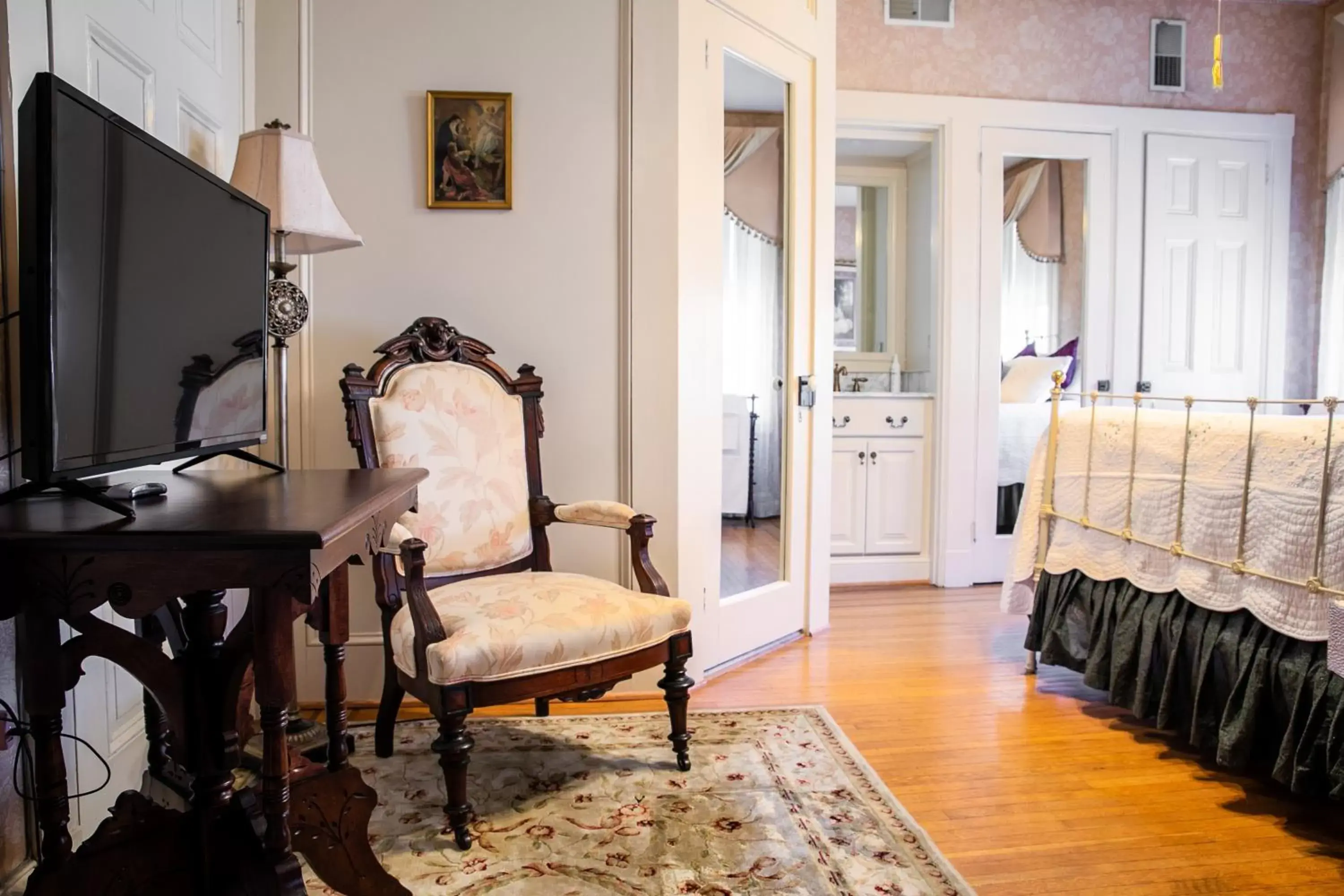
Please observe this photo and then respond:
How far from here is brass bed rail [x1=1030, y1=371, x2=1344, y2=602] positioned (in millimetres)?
1989

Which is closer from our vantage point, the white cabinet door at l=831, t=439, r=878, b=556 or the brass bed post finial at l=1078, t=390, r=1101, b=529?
the brass bed post finial at l=1078, t=390, r=1101, b=529

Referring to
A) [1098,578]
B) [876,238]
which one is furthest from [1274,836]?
[876,238]

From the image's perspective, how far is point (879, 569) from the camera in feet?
14.1

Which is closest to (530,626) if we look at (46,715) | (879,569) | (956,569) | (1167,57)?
(46,715)

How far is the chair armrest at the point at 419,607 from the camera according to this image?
1.88 m

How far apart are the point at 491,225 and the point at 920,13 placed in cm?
266

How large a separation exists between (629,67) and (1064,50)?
106 inches

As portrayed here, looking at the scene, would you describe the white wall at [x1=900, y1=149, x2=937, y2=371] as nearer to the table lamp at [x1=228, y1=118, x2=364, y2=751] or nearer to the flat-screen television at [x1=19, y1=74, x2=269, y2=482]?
the table lamp at [x1=228, y1=118, x2=364, y2=751]

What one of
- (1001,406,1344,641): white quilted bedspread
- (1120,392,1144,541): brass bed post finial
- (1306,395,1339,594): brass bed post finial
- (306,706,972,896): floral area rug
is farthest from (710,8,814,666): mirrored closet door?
(1306,395,1339,594): brass bed post finial

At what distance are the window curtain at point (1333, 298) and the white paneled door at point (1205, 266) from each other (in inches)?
11.8

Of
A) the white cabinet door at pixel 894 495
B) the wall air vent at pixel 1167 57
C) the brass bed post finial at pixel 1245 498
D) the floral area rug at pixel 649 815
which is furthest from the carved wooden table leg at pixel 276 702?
the wall air vent at pixel 1167 57

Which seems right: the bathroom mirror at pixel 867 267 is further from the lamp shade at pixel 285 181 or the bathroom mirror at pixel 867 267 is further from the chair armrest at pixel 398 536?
the chair armrest at pixel 398 536

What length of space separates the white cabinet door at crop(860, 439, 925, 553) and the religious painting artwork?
7.51 feet

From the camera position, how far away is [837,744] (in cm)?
236
